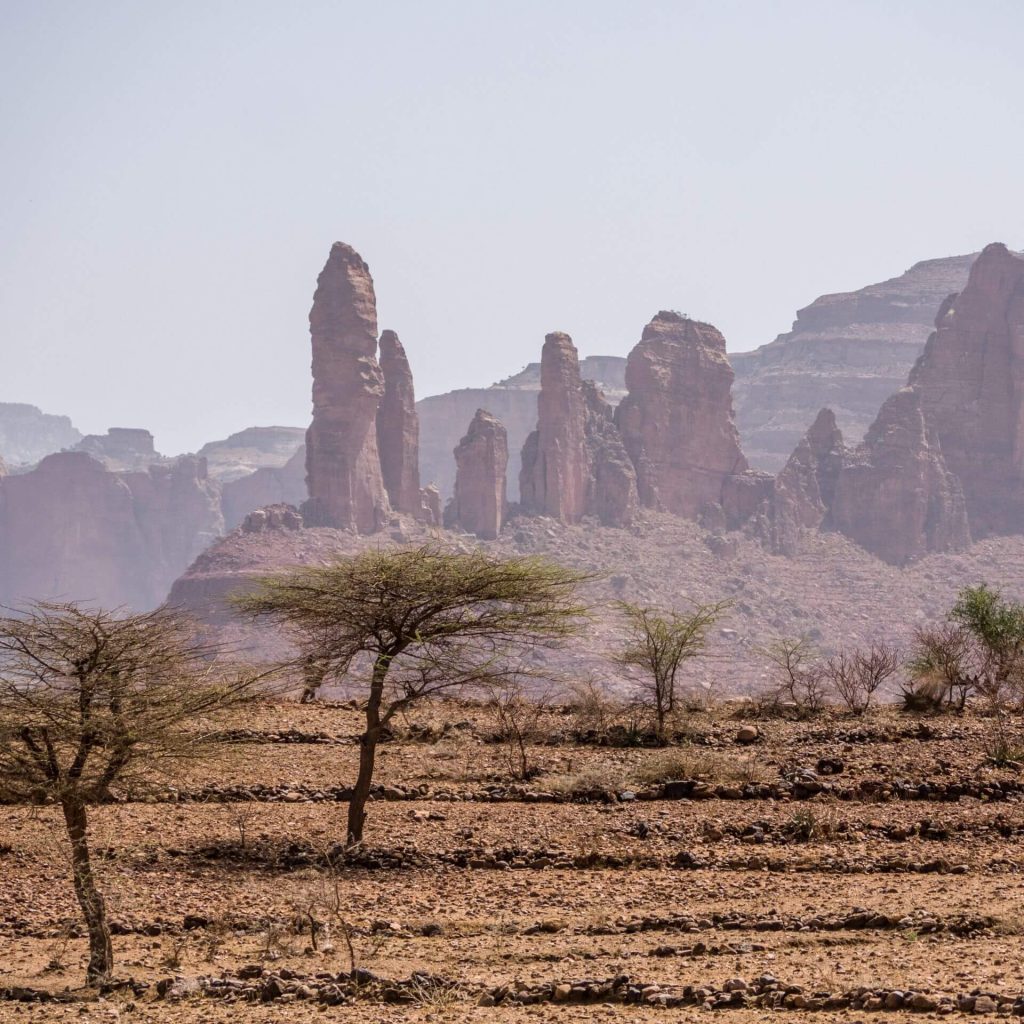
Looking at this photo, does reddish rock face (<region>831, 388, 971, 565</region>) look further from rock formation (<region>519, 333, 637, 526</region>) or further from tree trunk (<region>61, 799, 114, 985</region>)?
tree trunk (<region>61, 799, 114, 985</region>)

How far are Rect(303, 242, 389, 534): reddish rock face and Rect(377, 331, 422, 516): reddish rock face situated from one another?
408 cm

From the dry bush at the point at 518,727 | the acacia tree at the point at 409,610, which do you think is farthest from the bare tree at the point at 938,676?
the acacia tree at the point at 409,610

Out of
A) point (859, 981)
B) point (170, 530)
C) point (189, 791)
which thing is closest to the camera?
point (859, 981)

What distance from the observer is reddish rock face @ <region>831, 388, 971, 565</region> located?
112 metres

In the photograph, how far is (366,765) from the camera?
13852 millimetres

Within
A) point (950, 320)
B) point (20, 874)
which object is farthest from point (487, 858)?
point (950, 320)

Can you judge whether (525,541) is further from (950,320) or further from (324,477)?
(950,320)

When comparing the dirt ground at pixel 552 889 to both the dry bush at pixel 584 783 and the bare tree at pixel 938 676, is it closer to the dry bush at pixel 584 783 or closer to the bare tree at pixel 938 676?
the dry bush at pixel 584 783

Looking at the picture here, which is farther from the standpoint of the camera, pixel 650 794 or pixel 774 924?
pixel 650 794

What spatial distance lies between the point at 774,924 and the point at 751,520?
10132cm

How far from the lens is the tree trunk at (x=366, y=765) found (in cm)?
1362

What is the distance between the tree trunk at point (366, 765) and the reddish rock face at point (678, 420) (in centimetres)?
9848

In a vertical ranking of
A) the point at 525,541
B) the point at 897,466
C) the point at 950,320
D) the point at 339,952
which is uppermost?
the point at 950,320

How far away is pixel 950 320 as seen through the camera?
121 meters
